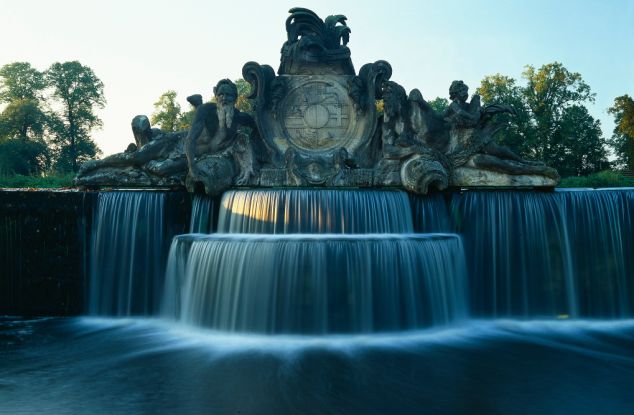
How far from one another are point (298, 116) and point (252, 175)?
2.06 metres

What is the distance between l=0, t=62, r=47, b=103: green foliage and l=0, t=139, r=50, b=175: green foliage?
4.61 m

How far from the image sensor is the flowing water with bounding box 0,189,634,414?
7.40 m

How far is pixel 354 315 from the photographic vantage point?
988 cm

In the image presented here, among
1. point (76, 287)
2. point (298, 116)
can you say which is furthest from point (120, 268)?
point (298, 116)

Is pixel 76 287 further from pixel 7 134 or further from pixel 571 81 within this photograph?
pixel 571 81

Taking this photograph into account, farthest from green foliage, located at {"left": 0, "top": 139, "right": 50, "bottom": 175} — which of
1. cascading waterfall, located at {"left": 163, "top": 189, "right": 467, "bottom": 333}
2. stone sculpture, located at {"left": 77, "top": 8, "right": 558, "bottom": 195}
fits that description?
cascading waterfall, located at {"left": 163, "top": 189, "right": 467, "bottom": 333}

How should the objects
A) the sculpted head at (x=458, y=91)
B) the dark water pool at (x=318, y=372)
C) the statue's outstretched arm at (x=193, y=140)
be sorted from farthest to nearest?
the sculpted head at (x=458, y=91), the statue's outstretched arm at (x=193, y=140), the dark water pool at (x=318, y=372)

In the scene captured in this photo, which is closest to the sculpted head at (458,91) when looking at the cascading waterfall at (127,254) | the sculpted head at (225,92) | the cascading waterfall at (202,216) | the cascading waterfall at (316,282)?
the cascading waterfall at (316,282)

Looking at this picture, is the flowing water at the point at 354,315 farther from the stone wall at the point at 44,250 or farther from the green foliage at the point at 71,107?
the green foliage at the point at 71,107

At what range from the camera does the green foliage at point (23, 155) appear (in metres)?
40.0

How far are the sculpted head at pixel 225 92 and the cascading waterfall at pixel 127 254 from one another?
9.10ft

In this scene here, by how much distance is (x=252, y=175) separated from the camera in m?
14.0

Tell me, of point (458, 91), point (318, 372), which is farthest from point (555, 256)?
point (318, 372)

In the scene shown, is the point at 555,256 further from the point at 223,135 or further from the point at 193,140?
the point at 193,140
